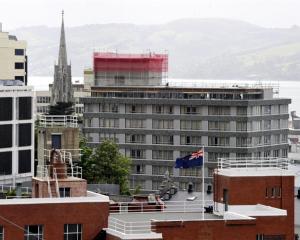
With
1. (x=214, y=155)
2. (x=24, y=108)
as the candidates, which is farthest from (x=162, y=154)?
(x=24, y=108)

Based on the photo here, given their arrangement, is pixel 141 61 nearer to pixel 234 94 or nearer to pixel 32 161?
pixel 234 94

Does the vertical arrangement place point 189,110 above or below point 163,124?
above

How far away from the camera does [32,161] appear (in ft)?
→ 417

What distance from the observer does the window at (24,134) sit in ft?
412

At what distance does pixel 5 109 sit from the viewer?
122312mm

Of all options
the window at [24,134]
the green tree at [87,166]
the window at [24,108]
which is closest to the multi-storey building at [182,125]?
the green tree at [87,166]

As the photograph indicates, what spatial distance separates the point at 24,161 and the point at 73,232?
231 feet

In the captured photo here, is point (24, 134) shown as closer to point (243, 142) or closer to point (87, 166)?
point (87, 166)

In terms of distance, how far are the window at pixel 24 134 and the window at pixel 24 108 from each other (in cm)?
78

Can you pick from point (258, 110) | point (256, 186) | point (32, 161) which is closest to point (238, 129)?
point (258, 110)

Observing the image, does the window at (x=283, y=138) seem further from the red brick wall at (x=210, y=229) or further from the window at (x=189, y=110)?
the red brick wall at (x=210, y=229)

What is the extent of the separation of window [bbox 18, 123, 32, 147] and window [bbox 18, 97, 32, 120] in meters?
0.78

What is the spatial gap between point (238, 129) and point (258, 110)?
3593 mm

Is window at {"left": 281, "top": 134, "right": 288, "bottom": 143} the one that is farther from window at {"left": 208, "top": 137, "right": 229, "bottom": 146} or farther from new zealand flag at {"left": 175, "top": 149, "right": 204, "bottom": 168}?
new zealand flag at {"left": 175, "top": 149, "right": 204, "bottom": 168}
